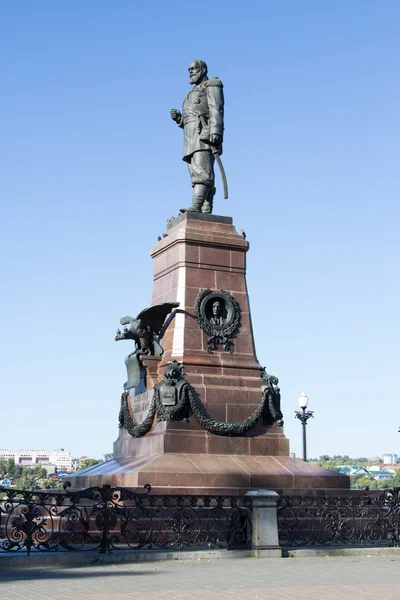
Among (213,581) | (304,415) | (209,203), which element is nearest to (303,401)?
(304,415)

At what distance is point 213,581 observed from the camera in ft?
41.6

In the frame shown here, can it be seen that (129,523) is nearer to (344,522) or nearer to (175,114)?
(344,522)

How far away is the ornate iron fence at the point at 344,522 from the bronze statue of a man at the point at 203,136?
28.5 ft

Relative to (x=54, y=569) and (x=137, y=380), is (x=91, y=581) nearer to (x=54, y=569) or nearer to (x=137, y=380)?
(x=54, y=569)

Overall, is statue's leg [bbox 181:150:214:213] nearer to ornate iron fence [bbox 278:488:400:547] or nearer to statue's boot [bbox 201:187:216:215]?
statue's boot [bbox 201:187:216:215]

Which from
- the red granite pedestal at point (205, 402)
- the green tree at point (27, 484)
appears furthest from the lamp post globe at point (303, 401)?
the green tree at point (27, 484)

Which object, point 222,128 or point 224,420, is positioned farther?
point 222,128

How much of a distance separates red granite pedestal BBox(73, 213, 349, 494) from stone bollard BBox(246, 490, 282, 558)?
2518 mm

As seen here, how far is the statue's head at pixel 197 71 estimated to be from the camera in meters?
24.2

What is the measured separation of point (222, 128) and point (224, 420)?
309 inches

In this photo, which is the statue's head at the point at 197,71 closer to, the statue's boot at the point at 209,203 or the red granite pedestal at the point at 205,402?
the statue's boot at the point at 209,203

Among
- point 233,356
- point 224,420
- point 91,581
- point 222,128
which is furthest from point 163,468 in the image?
point 222,128

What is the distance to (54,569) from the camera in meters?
13.8

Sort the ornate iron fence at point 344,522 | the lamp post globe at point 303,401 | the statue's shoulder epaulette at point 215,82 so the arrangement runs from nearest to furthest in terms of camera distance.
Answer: the ornate iron fence at point 344,522, the statue's shoulder epaulette at point 215,82, the lamp post globe at point 303,401
